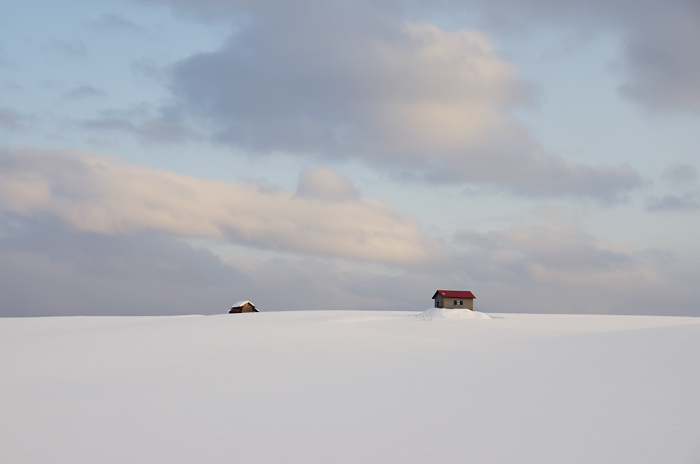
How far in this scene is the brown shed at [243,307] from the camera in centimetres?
5150

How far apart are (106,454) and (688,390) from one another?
13266mm

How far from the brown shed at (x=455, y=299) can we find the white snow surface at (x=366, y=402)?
19315 millimetres

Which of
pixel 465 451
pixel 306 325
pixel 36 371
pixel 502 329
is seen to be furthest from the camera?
pixel 306 325

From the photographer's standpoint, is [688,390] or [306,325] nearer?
Answer: [688,390]

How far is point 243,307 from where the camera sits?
51781mm

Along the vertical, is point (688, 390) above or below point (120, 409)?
above

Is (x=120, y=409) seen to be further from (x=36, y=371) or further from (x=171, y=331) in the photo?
(x=171, y=331)

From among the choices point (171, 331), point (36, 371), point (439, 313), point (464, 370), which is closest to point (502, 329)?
point (439, 313)

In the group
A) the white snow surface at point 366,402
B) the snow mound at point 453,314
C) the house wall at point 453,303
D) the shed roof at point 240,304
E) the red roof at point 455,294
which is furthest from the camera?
the shed roof at point 240,304

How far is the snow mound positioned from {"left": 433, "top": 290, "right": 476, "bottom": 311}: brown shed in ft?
1.62

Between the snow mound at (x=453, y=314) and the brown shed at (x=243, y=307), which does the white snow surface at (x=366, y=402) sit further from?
the brown shed at (x=243, y=307)

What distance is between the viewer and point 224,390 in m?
15.3

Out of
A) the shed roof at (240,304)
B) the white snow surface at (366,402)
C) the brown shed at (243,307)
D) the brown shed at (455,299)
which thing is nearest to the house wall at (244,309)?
the brown shed at (243,307)

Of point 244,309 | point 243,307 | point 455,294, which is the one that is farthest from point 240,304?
point 455,294
